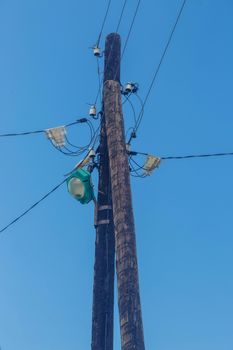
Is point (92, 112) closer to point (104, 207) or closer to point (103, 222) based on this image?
point (104, 207)

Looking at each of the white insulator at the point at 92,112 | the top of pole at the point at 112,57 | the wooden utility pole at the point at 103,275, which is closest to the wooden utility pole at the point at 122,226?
the top of pole at the point at 112,57

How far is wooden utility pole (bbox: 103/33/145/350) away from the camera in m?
4.68

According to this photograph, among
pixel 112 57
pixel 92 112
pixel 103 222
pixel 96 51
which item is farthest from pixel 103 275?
pixel 96 51

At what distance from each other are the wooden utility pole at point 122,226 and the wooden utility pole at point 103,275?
78 centimetres

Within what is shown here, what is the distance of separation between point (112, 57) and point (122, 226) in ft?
9.82

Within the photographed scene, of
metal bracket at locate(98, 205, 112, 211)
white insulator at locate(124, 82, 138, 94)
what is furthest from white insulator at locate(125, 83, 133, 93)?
metal bracket at locate(98, 205, 112, 211)

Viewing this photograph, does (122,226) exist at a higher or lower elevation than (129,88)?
lower

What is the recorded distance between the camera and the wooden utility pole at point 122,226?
4.68m

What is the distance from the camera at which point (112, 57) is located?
7379 millimetres

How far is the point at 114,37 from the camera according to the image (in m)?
7.59

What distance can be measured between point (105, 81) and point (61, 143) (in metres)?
1.23

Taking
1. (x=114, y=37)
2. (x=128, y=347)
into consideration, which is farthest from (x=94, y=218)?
(x=114, y=37)

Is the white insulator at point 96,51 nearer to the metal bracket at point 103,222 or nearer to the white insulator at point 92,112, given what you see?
the white insulator at point 92,112

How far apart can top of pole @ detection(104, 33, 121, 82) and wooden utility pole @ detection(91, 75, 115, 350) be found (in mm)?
1507
